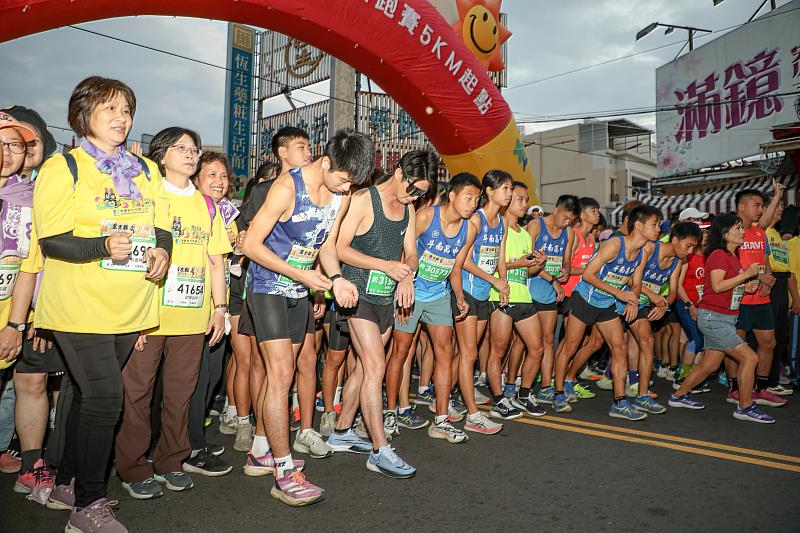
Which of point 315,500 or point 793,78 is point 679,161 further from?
point 315,500

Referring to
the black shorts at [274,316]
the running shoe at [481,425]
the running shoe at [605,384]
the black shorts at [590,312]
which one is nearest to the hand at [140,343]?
the black shorts at [274,316]

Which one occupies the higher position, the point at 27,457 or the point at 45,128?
the point at 45,128

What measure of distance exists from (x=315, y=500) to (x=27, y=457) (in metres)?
1.76

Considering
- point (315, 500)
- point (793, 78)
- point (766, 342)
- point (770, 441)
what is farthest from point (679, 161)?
point (315, 500)

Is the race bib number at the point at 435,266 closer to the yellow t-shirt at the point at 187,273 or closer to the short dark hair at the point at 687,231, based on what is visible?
the yellow t-shirt at the point at 187,273

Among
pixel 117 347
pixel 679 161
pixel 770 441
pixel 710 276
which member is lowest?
pixel 770 441

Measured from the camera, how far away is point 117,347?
3.06 metres

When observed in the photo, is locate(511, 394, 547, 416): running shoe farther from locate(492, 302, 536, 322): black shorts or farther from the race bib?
the race bib

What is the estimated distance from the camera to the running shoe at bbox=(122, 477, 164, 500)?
3428 mm

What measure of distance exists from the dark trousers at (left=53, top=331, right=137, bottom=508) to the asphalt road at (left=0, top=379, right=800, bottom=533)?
0.36 meters

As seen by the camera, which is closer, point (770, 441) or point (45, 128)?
point (45, 128)

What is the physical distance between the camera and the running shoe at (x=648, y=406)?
5.80 metres

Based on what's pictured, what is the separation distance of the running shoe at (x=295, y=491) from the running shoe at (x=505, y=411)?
249 cm

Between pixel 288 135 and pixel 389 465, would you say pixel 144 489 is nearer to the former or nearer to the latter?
pixel 389 465
